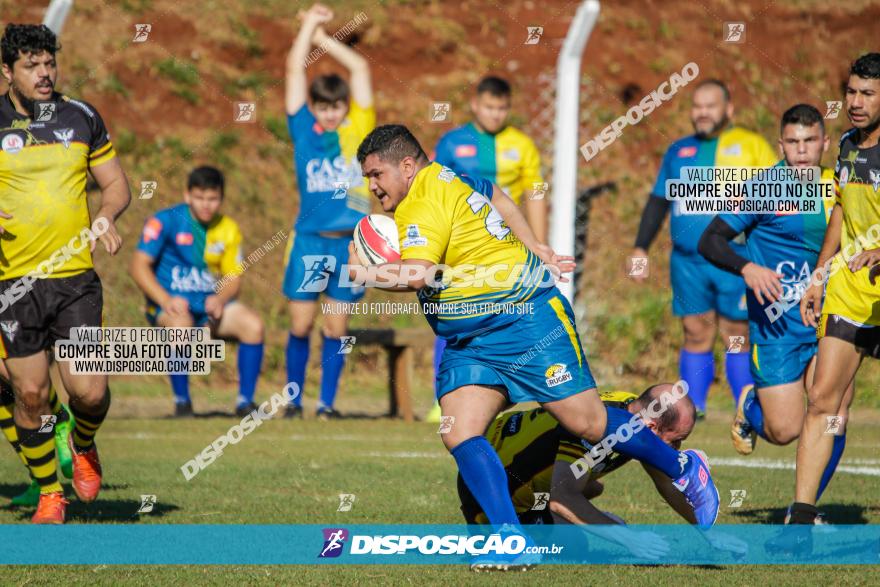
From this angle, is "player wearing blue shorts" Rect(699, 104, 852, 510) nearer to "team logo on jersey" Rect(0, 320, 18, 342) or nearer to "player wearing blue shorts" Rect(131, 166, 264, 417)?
"team logo on jersey" Rect(0, 320, 18, 342)

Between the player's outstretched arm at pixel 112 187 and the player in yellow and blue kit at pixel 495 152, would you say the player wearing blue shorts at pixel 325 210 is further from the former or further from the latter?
the player's outstretched arm at pixel 112 187

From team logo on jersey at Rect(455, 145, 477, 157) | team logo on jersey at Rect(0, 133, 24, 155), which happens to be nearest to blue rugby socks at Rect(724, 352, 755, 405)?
team logo on jersey at Rect(455, 145, 477, 157)

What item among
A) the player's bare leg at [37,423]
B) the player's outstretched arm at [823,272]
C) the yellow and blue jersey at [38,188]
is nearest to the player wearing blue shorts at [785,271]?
the player's outstretched arm at [823,272]

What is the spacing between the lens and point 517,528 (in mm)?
5449

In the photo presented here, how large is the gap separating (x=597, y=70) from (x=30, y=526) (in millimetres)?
13754

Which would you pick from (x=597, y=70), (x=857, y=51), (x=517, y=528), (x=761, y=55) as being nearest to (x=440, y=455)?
(x=517, y=528)

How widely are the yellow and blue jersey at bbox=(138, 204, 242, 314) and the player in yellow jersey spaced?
694 cm

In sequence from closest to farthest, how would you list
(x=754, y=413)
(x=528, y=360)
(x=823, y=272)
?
1. (x=528, y=360)
2. (x=823, y=272)
3. (x=754, y=413)

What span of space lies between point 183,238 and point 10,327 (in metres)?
5.45

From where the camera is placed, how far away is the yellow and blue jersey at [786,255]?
7227 mm

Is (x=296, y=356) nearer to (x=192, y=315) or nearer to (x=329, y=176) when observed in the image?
(x=192, y=315)

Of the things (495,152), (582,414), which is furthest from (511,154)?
(582,414)

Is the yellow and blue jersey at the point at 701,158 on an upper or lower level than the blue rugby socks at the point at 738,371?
upper

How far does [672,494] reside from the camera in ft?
19.3
